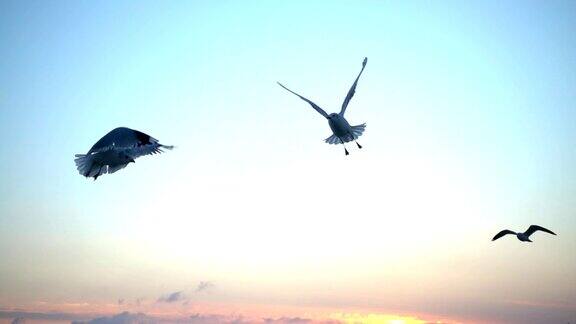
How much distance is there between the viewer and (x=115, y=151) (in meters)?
35.9

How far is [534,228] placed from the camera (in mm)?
48969

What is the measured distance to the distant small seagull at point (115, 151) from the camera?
115 ft

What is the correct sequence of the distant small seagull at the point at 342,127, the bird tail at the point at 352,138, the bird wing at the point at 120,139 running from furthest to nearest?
the bird tail at the point at 352,138 → the distant small seagull at the point at 342,127 → the bird wing at the point at 120,139

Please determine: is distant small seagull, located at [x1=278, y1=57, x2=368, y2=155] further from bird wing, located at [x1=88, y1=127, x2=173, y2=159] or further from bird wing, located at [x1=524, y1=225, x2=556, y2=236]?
bird wing, located at [x1=524, y1=225, x2=556, y2=236]

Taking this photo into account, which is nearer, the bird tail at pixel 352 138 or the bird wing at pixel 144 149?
the bird wing at pixel 144 149

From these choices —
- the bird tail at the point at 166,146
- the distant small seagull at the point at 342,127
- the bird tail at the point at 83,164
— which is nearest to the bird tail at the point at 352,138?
the distant small seagull at the point at 342,127

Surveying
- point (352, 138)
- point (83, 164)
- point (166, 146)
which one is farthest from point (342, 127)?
point (83, 164)

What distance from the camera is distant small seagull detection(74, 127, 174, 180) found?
3491cm

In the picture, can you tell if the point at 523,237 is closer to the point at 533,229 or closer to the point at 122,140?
the point at 533,229

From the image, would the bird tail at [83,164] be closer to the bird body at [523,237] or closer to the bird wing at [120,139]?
the bird wing at [120,139]

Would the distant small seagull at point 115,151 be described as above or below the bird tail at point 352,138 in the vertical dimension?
below

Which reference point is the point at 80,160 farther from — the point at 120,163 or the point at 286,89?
the point at 286,89

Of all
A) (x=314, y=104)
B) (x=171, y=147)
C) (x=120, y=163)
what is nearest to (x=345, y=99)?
(x=314, y=104)

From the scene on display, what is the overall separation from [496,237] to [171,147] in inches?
1147
